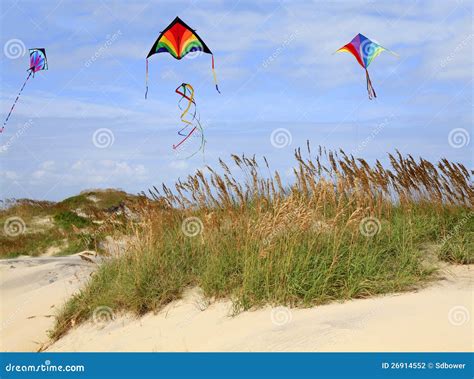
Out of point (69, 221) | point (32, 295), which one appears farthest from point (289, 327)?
point (69, 221)

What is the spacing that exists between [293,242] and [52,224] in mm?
13464

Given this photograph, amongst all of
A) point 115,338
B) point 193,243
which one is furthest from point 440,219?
point 115,338

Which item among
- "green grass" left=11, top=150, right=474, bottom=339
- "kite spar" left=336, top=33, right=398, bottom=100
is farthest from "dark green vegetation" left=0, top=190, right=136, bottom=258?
"kite spar" left=336, top=33, right=398, bottom=100

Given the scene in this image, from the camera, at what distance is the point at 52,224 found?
1739 cm

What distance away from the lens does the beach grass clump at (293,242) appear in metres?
5.38

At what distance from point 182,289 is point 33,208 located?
16.0 m

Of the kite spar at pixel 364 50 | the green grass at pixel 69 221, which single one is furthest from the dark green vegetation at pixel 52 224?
the kite spar at pixel 364 50

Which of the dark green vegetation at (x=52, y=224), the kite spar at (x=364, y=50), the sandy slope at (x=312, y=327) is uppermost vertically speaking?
the kite spar at (x=364, y=50)

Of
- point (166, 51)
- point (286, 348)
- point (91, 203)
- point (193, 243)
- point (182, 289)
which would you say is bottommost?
point (286, 348)

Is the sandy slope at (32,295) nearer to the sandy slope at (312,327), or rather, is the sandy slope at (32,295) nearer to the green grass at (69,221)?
the sandy slope at (312,327)

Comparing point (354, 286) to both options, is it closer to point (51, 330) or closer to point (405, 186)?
point (405, 186)

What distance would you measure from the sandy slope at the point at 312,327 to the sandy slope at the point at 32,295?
0.73m

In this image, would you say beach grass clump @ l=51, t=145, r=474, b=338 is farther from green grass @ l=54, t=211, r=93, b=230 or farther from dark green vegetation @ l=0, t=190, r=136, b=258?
green grass @ l=54, t=211, r=93, b=230

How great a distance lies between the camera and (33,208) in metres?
20.5
